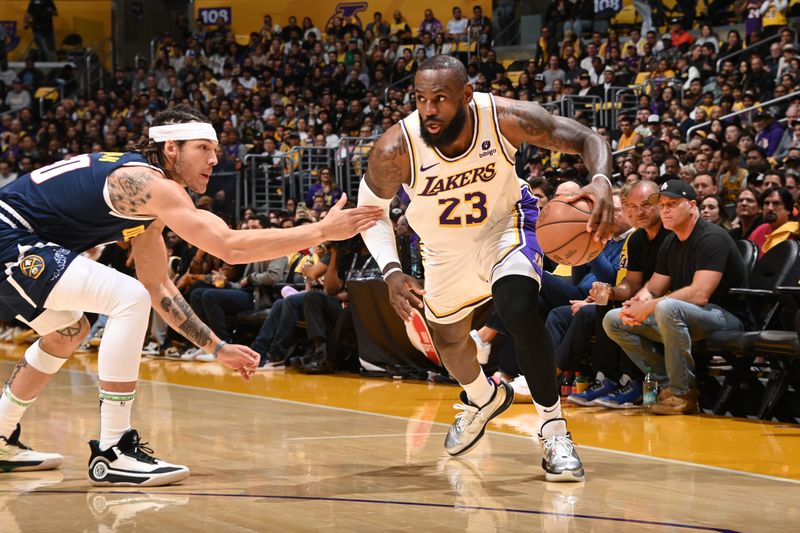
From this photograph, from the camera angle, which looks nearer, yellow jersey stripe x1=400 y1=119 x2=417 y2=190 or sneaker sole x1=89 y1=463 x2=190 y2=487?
sneaker sole x1=89 y1=463 x2=190 y2=487

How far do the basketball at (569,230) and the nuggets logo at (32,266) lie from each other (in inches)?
87.9

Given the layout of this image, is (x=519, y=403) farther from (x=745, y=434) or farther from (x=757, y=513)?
(x=757, y=513)

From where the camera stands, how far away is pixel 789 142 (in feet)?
39.1

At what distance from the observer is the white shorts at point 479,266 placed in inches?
187

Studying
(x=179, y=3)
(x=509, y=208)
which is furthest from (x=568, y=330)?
(x=179, y=3)

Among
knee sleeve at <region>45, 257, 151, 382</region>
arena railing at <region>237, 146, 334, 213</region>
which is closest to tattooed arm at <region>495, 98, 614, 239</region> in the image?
knee sleeve at <region>45, 257, 151, 382</region>

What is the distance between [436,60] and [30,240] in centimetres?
198

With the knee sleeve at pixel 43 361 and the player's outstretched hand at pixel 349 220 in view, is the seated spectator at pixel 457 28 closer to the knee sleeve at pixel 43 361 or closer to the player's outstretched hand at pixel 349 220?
the knee sleeve at pixel 43 361

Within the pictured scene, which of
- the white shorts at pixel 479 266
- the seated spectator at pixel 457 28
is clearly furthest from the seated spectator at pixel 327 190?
the white shorts at pixel 479 266

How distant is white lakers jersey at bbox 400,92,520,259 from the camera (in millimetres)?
4801

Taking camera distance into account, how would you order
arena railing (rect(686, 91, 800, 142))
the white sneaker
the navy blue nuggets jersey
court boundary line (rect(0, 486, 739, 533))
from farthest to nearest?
arena railing (rect(686, 91, 800, 142)) → the white sneaker → the navy blue nuggets jersey → court boundary line (rect(0, 486, 739, 533))

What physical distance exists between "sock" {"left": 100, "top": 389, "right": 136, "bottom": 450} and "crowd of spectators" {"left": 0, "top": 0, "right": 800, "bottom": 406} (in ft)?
14.3

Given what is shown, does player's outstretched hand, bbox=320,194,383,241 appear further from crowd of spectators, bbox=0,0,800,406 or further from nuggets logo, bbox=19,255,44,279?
crowd of spectators, bbox=0,0,800,406

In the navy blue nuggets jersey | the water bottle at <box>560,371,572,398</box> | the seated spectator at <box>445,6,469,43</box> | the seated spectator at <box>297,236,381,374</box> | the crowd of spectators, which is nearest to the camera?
the navy blue nuggets jersey
